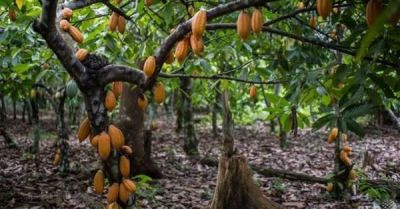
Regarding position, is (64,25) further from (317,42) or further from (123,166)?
(317,42)

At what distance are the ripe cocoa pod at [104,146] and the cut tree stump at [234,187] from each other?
1.04 m

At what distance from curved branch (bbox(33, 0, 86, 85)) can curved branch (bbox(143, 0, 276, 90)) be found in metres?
0.38

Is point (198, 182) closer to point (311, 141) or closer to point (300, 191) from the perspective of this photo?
point (300, 191)

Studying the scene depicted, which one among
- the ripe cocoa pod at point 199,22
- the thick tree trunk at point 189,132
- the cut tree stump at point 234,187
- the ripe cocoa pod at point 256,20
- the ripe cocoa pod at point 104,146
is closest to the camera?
the ripe cocoa pod at point 256,20

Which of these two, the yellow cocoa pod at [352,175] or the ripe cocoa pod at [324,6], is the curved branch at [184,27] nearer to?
the ripe cocoa pod at [324,6]

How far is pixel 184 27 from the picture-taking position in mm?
2092

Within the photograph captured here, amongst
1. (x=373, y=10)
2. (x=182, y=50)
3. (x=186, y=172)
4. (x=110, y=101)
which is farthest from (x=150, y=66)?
(x=186, y=172)

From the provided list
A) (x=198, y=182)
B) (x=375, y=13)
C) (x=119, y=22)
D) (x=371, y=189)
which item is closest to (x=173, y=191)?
(x=198, y=182)

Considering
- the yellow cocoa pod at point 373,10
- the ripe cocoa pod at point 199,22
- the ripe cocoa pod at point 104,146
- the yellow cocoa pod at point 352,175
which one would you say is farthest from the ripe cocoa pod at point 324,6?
the yellow cocoa pod at point 352,175

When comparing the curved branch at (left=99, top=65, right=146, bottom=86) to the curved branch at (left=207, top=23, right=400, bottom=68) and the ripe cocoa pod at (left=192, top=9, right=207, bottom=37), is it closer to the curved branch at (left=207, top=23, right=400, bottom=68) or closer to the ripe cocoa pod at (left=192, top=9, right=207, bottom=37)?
the curved branch at (left=207, top=23, right=400, bottom=68)

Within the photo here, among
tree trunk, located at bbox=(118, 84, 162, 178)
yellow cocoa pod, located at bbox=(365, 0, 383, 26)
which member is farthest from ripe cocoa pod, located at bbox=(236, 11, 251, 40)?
tree trunk, located at bbox=(118, 84, 162, 178)

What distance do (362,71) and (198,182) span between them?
11.8 feet

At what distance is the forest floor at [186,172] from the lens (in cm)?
428

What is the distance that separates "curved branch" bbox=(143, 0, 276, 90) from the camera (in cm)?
179
